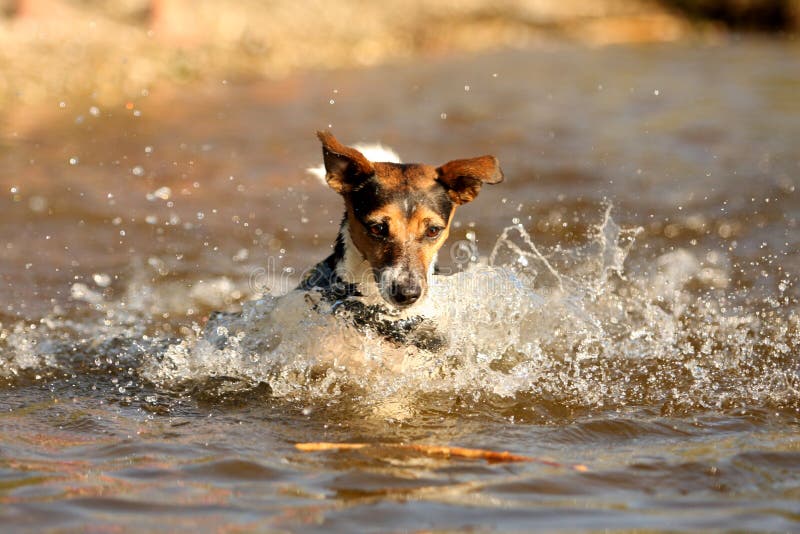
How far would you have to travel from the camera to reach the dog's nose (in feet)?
17.9

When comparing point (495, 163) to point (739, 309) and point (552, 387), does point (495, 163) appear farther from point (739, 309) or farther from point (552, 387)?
point (739, 309)

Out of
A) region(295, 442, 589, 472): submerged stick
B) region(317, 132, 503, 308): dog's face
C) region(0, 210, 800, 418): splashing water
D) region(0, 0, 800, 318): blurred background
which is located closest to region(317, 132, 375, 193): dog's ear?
region(317, 132, 503, 308): dog's face

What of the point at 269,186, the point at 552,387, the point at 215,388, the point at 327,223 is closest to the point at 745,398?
the point at 552,387

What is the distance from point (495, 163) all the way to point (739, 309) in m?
2.81

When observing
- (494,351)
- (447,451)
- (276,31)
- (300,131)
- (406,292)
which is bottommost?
(447,451)

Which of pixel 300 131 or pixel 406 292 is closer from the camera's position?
pixel 406 292

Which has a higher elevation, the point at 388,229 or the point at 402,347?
the point at 388,229

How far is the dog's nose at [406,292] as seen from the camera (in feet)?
17.9

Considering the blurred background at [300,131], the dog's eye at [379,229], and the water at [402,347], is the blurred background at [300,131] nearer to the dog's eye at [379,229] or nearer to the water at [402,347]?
the water at [402,347]

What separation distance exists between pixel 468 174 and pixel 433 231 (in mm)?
431

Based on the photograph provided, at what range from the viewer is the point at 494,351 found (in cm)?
647

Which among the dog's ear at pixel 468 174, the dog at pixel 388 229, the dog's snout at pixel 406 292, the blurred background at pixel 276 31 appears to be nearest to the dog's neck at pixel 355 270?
the dog at pixel 388 229

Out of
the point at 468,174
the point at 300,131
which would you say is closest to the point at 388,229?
the point at 468,174

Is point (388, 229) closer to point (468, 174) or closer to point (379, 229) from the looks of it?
point (379, 229)
